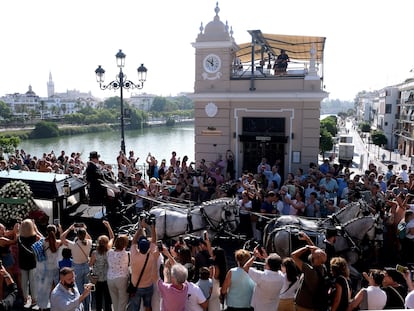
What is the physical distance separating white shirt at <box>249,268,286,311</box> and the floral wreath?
5415 mm

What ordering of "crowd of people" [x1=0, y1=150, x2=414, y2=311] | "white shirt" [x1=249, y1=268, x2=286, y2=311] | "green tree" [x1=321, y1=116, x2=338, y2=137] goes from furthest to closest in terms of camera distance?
"green tree" [x1=321, y1=116, x2=338, y2=137] < "white shirt" [x1=249, y1=268, x2=286, y2=311] < "crowd of people" [x1=0, y1=150, x2=414, y2=311]

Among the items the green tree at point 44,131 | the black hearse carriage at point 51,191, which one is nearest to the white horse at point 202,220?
the black hearse carriage at point 51,191

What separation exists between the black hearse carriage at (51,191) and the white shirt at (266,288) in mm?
5428

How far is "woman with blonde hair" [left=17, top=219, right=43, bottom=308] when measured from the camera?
6023mm

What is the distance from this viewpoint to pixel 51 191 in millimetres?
8695

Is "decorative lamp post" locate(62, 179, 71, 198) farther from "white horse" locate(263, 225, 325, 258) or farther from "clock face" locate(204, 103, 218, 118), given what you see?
"clock face" locate(204, 103, 218, 118)

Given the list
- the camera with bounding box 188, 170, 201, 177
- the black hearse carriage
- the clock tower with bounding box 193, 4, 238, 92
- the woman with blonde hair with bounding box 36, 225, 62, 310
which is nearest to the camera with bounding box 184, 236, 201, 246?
the woman with blonde hair with bounding box 36, 225, 62, 310

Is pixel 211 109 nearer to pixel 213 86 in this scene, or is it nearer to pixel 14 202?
pixel 213 86

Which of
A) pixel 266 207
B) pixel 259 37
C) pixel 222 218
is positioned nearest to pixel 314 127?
pixel 259 37

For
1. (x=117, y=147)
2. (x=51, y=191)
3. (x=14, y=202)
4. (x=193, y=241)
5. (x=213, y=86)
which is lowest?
(x=117, y=147)

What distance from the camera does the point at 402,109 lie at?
5916 cm

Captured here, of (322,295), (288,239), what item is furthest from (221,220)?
(322,295)

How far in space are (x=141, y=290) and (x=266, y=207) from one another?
15.0ft

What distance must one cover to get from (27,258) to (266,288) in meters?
3.72
